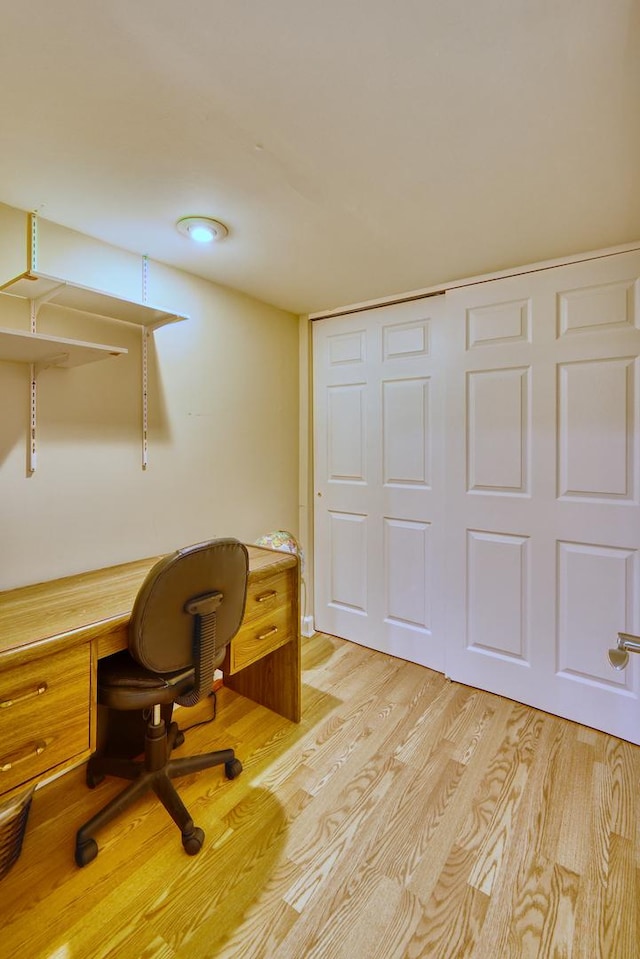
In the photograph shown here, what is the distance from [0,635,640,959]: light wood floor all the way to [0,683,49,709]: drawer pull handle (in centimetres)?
62

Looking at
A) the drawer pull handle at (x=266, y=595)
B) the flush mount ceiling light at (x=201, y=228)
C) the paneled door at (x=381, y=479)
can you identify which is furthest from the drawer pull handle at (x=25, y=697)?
the paneled door at (x=381, y=479)

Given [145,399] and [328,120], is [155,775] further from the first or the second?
[328,120]

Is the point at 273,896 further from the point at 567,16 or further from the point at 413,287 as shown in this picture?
the point at 413,287

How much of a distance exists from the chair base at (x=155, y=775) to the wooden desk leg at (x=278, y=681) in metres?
0.34

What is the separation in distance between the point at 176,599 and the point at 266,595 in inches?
23.1

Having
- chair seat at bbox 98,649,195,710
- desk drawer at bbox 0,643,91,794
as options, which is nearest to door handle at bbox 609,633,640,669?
chair seat at bbox 98,649,195,710

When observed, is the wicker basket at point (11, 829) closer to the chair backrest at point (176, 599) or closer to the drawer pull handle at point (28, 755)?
the drawer pull handle at point (28, 755)

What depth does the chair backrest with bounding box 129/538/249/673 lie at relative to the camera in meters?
1.23

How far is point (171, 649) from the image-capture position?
131 cm

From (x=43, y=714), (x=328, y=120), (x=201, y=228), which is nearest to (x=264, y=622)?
(x=43, y=714)

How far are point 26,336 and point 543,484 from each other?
2104mm

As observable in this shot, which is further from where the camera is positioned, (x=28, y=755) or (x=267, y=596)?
(x=267, y=596)

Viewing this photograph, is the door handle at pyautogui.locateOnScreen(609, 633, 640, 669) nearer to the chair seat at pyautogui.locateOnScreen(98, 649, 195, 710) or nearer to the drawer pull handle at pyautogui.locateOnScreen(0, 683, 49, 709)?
the chair seat at pyautogui.locateOnScreen(98, 649, 195, 710)

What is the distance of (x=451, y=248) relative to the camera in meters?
1.83
